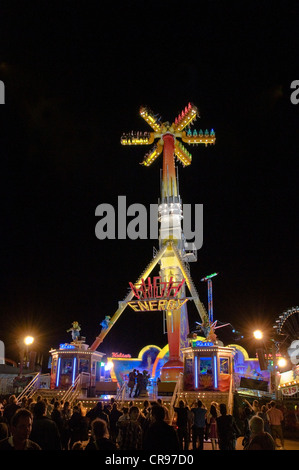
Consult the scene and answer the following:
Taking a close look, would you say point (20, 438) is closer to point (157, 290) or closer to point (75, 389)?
point (75, 389)

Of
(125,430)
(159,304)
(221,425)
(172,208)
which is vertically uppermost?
(172,208)

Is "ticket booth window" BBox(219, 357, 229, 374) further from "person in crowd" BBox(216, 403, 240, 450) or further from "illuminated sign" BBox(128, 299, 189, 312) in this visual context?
"person in crowd" BBox(216, 403, 240, 450)

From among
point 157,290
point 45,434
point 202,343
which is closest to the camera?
point 45,434

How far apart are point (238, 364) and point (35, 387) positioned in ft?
57.5

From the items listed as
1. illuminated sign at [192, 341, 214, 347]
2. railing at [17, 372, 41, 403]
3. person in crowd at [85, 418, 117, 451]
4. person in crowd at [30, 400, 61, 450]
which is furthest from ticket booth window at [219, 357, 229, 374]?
person in crowd at [85, 418, 117, 451]

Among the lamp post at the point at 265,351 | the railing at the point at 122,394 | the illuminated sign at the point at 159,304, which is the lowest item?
the railing at the point at 122,394

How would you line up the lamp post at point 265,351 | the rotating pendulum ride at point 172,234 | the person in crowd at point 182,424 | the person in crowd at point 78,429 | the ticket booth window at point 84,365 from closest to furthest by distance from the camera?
the person in crowd at point 78,429, the person in crowd at point 182,424, the lamp post at point 265,351, the ticket booth window at point 84,365, the rotating pendulum ride at point 172,234

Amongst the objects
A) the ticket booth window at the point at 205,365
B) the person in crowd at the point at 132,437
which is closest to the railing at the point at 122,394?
the ticket booth window at the point at 205,365

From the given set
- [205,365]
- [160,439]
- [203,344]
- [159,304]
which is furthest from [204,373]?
[160,439]

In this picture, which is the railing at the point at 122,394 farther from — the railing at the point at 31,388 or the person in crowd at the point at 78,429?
the person in crowd at the point at 78,429

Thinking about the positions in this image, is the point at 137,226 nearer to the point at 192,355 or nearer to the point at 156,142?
the point at 156,142
